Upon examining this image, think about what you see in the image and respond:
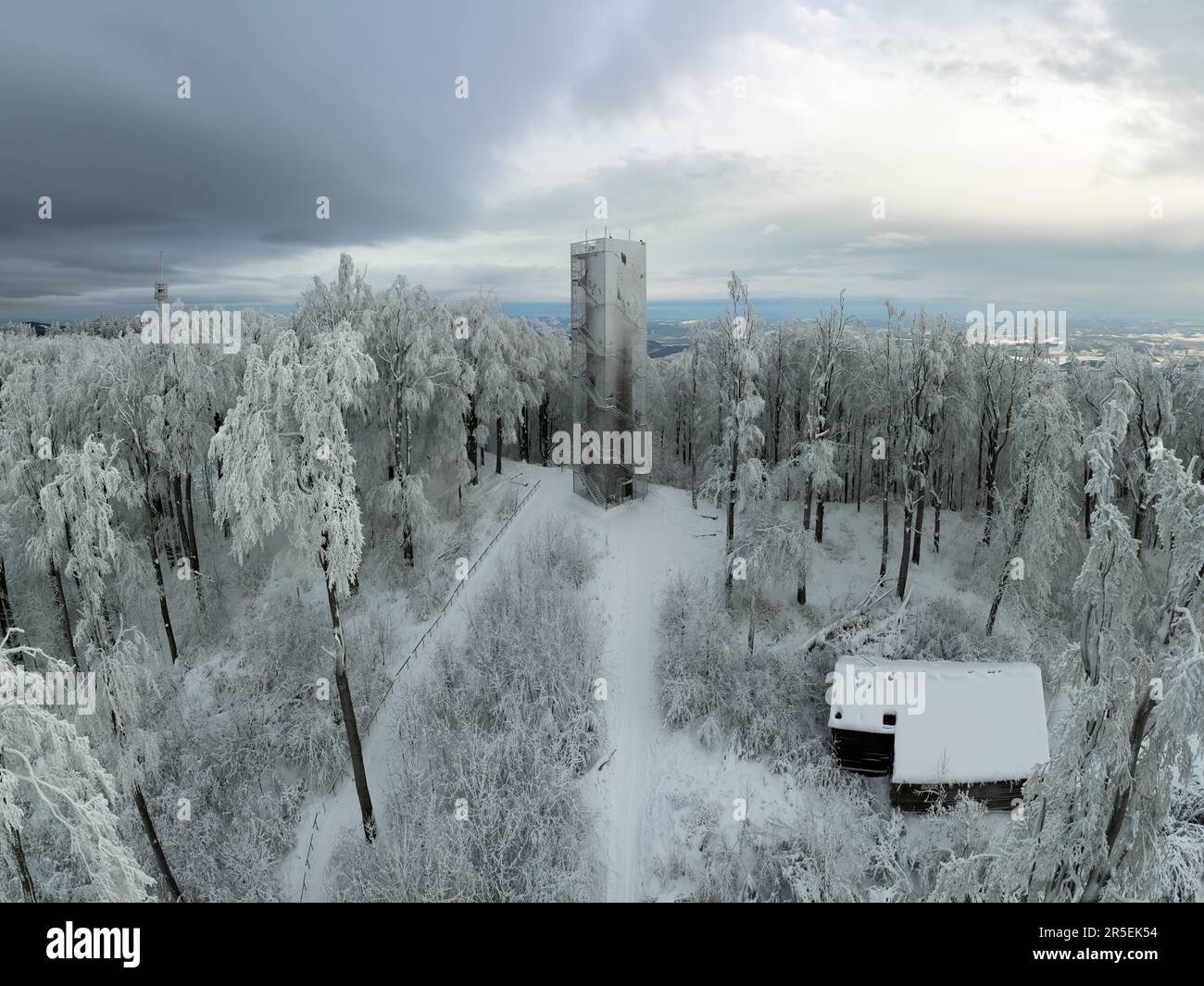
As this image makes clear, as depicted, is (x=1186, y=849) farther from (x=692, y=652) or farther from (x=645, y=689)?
(x=645, y=689)

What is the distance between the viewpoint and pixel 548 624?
64.5 feet

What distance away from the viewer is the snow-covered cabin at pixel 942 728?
1549 centimetres

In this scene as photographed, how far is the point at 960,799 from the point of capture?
15023 millimetres

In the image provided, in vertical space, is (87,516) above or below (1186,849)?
above

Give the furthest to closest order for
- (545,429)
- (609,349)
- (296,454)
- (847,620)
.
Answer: (545,429), (609,349), (847,620), (296,454)

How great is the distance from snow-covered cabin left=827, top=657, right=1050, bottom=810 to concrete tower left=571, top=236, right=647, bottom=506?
46.6 ft

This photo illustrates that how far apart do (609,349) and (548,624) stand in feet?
42.4

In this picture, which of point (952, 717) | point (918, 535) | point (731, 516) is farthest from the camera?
point (918, 535)

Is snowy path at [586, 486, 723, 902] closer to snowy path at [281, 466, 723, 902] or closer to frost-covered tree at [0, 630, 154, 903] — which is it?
snowy path at [281, 466, 723, 902]

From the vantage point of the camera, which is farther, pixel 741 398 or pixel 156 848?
pixel 741 398

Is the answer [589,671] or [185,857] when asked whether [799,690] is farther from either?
[185,857]

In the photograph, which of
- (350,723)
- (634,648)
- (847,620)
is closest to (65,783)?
(350,723)
